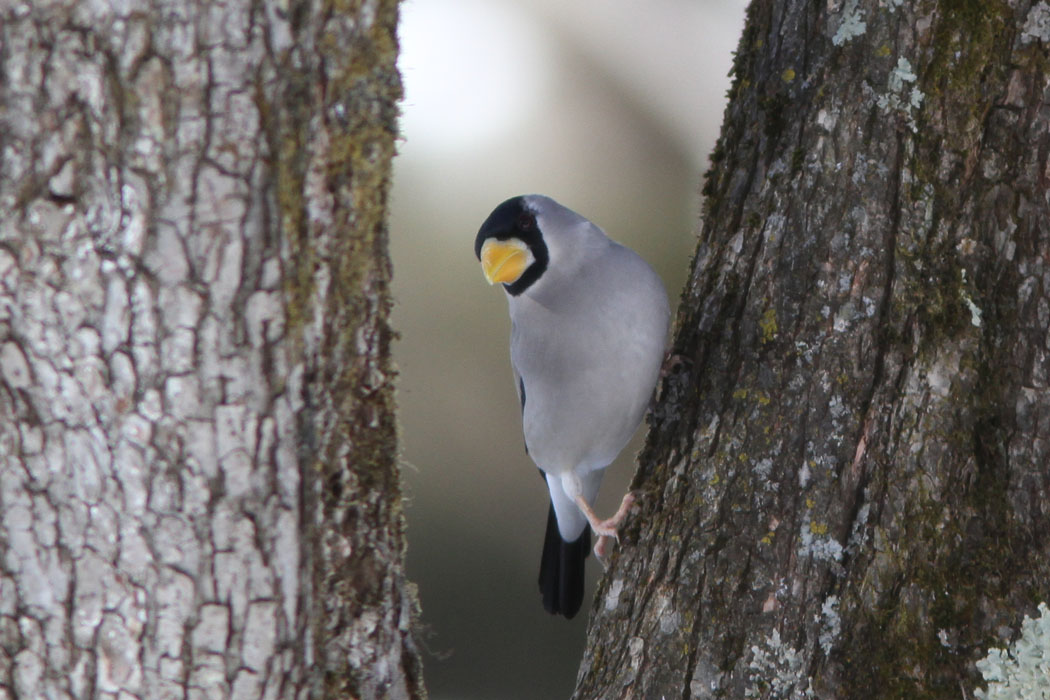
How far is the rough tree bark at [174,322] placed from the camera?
1377 mm

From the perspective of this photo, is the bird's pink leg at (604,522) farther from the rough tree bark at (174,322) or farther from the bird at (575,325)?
the rough tree bark at (174,322)

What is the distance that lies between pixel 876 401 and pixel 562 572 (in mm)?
1842

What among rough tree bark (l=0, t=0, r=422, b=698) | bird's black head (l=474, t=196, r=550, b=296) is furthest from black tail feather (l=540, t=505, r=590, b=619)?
rough tree bark (l=0, t=0, r=422, b=698)

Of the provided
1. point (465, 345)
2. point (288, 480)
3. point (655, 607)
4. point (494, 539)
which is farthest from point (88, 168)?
point (494, 539)

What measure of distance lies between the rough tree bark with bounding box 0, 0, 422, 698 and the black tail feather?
2.04 m

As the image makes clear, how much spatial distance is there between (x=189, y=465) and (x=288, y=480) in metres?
0.14

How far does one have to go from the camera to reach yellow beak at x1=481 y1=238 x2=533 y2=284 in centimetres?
285

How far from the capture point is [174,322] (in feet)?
4.64

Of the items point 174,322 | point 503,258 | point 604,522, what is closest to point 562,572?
point 604,522

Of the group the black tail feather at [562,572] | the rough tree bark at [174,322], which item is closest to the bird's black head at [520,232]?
the black tail feather at [562,572]

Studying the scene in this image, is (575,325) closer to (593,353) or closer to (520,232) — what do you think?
(593,353)

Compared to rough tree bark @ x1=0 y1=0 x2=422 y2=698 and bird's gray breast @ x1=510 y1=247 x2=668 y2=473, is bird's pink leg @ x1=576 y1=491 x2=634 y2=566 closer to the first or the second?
bird's gray breast @ x1=510 y1=247 x2=668 y2=473

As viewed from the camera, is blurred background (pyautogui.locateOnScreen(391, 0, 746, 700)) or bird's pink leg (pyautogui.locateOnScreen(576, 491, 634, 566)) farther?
blurred background (pyautogui.locateOnScreen(391, 0, 746, 700))

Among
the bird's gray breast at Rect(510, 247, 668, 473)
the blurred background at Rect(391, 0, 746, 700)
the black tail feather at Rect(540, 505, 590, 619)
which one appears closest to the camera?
the bird's gray breast at Rect(510, 247, 668, 473)
